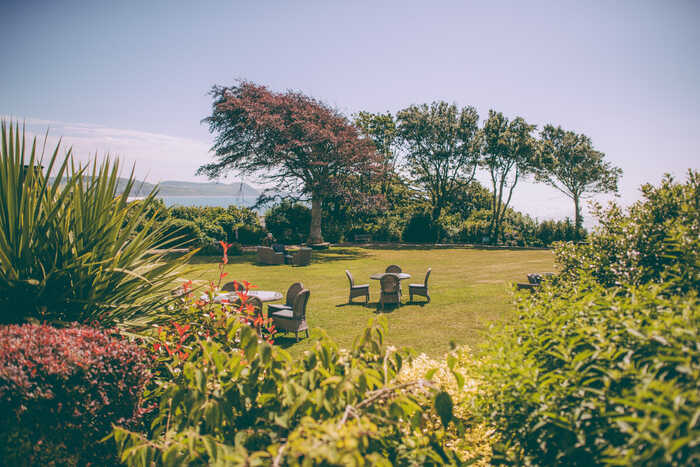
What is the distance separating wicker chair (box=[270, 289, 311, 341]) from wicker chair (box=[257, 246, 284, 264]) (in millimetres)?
11569

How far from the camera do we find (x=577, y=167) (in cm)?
4253

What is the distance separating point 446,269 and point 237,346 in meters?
16.1

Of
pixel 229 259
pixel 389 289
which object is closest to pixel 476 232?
pixel 229 259

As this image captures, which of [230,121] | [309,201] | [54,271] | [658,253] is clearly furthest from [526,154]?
[54,271]

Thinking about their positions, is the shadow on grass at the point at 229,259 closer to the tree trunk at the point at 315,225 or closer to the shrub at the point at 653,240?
the tree trunk at the point at 315,225

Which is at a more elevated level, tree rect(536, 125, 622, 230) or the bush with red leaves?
tree rect(536, 125, 622, 230)

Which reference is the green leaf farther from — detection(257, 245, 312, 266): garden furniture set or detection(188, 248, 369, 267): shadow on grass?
detection(188, 248, 369, 267): shadow on grass

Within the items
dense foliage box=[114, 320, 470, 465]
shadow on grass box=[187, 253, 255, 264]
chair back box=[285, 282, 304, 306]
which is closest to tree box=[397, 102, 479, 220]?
shadow on grass box=[187, 253, 255, 264]

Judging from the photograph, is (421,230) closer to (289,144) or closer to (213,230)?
(289,144)

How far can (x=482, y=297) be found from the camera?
11938 millimetres

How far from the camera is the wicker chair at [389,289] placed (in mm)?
10633

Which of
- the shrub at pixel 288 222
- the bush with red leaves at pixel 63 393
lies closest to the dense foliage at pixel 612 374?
the bush with red leaves at pixel 63 393

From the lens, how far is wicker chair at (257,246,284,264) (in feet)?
63.7

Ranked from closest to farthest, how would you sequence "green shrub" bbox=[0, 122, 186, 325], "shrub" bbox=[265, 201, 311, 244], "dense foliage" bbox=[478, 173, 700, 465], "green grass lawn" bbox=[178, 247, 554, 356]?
1. "dense foliage" bbox=[478, 173, 700, 465]
2. "green shrub" bbox=[0, 122, 186, 325]
3. "green grass lawn" bbox=[178, 247, 554, 356]
4. "shrub" bbox=[265, 201, 311, 244]
